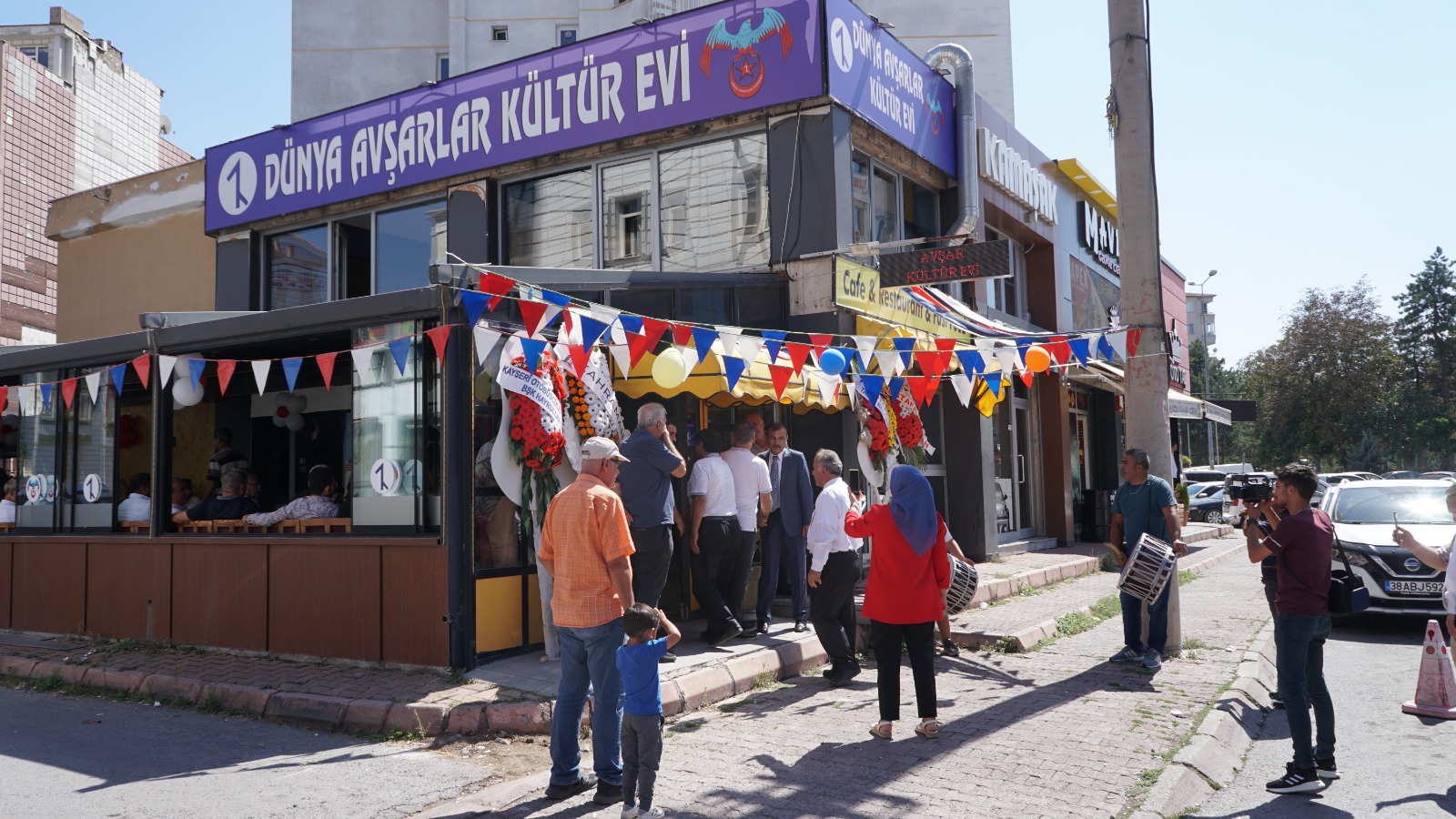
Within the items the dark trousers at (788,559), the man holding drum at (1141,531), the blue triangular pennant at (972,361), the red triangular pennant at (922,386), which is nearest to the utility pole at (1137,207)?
the man holding drum at (1141,531)

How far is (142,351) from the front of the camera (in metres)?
9.90

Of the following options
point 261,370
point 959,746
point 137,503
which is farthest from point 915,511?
point 137,503

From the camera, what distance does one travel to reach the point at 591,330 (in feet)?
25.4

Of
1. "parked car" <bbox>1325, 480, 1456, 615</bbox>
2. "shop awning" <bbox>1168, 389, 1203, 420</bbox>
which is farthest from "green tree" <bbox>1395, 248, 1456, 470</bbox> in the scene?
"parked car" <bbox>1325, 480, 1456, 615</bbox>

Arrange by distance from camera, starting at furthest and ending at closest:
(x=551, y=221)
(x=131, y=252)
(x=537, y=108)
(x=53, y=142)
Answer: (x=53, y=142) < (x=131, y=252) < (x=551, y=221) < (x=537, y=108)

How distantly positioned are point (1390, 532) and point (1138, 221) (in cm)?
490

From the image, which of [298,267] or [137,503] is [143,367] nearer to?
[137,503]

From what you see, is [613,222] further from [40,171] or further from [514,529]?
[40,171]

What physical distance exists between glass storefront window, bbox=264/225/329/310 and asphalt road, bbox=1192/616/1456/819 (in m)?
13.3

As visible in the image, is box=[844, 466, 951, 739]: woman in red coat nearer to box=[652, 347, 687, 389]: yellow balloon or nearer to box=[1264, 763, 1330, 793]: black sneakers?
box=[1264, 763, 1330, 793]: black sneakers

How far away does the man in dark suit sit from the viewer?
9102 millimetres

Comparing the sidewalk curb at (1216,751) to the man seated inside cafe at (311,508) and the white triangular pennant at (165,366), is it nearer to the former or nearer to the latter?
the man seated inside cafe at (311,508)

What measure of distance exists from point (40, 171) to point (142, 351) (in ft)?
81.5

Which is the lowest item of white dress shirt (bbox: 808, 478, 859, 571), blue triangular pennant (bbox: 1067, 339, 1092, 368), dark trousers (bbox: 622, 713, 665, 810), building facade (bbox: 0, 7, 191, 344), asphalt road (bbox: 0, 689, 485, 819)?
asphalt road (bbox: 0, 689, 485, 819)
